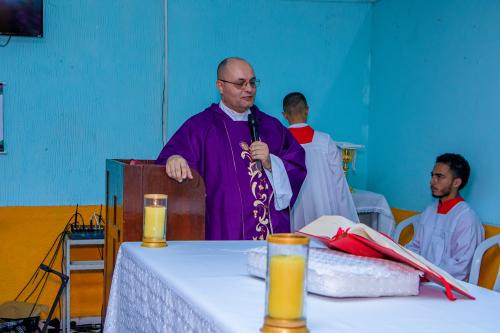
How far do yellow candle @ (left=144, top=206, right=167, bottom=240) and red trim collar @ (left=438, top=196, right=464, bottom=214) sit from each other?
8.36ft

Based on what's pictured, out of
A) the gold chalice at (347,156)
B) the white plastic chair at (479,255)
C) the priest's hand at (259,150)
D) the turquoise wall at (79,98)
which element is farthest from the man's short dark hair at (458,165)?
the turquoise wall at (79,98)

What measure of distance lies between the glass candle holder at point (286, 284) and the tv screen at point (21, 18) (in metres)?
4.23

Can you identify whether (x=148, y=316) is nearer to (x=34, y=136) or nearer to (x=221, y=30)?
(x=34, y=136)

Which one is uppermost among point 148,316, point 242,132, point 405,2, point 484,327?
point 405,2

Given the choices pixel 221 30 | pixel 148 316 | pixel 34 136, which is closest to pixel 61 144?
pixel 34 136

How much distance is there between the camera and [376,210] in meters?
5.32

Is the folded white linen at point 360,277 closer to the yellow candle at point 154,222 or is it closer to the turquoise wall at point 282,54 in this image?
the yellow candle at point 154,222

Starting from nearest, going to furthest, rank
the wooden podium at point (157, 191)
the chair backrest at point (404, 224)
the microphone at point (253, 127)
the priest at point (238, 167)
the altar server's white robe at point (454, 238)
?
the wooden podium at point (157, 191) < the microphone at point (253, 127) < the priest at point (238, 167) < the altar server's white robe at point (454, 238) < the chair backrest at point (404, 224)

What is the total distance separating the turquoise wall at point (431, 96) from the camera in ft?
14.9

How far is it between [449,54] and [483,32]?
1.29 feet

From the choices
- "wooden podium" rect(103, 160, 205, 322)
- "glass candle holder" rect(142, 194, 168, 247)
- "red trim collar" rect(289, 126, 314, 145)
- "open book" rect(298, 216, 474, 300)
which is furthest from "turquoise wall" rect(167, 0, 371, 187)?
"open book" rect(298, 216, 474, 300)

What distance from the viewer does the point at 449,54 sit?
499 centimetres

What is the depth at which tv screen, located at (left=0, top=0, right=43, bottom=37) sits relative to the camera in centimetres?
504

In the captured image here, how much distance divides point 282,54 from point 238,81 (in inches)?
91.5
